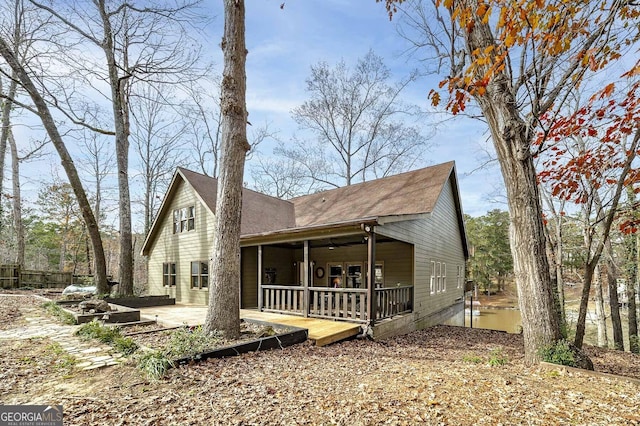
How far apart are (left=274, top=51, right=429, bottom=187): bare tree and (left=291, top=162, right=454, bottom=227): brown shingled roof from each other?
23.5ft

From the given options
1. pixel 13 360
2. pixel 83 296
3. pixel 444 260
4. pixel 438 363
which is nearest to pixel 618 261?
pixel 444 260

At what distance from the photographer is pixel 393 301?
9.05 m

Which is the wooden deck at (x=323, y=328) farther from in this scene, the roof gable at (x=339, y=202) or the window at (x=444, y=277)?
the window at (x=444, y=277)

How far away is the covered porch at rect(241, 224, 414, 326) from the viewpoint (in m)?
8.39

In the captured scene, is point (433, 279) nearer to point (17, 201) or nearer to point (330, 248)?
point (330, 248)

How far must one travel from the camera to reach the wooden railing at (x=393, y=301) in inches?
329

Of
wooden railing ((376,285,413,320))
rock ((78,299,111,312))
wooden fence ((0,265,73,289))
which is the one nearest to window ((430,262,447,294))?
wooden railing ((376,285,413,320))

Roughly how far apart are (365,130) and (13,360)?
21.2m

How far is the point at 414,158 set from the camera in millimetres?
23109

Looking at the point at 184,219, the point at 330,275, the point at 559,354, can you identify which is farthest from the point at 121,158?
the point at 559,354

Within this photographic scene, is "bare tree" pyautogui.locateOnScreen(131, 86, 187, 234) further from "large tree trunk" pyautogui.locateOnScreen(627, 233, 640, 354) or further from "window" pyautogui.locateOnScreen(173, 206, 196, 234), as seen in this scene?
"large tree trunk" pyautogui.locateOnScreen(627, 233, 640, 354)

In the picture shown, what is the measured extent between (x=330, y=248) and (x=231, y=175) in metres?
7.68

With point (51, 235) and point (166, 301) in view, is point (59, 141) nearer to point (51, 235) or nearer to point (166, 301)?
point (166, 301)

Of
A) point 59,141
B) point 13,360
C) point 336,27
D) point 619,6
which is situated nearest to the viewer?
point 619,6
